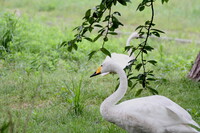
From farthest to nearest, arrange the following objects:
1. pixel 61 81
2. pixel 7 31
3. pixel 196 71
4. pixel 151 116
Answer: pixel 7 31, pixel 196 71, pixel 61 81, pixel 151 116

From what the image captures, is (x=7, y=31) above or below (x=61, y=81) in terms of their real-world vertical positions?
above

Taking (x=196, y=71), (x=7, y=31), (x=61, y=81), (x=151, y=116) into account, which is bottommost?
(x=61, y=81)

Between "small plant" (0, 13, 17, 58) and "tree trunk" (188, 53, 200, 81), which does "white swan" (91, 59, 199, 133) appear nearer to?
Result: "tree trunk" (188, 53, 200, 81)

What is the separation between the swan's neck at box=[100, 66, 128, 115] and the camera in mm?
4449

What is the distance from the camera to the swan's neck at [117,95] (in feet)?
14.6

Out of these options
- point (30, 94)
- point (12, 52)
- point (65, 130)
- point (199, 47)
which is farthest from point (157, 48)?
point (65, 130)

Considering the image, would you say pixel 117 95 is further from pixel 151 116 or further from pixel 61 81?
pixel 61 81

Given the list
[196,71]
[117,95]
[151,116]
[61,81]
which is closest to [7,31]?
[61,81]

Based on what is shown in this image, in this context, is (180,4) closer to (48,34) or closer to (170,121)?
(48,34)

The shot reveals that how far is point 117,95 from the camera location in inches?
179

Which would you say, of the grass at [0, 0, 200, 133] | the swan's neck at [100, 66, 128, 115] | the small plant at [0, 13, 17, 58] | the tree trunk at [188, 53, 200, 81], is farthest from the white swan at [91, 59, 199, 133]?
the small plant at [0, 13, 17, 58]

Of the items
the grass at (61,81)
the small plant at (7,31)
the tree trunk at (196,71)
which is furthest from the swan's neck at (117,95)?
the small plant at (7,31)

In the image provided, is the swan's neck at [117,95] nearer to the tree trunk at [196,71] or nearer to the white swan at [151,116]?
the white swan at [151,116]

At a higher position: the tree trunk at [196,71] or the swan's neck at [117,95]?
the swan's neck at [117,95]
